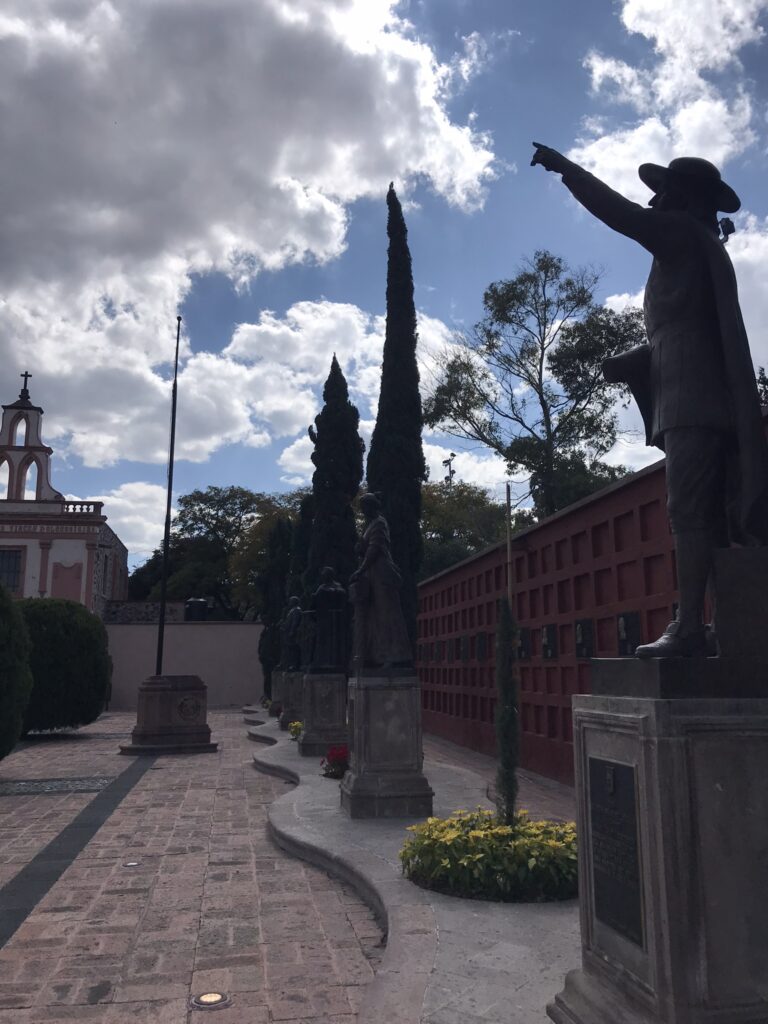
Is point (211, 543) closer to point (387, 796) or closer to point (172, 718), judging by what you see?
point (172, 718)

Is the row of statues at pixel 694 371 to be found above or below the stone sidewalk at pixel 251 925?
above

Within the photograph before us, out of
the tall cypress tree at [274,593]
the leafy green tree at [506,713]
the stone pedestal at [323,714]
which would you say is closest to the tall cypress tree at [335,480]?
the stone pedestal at [323,714]

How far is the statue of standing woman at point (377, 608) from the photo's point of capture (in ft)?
29.0

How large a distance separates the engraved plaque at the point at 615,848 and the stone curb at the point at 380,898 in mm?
985

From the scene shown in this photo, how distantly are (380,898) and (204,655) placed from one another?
32.9 metres

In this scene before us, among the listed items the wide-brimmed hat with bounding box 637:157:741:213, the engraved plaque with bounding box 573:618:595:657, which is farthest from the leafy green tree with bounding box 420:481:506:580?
the wide-brimmed hat with bounding box 637:157:741:213

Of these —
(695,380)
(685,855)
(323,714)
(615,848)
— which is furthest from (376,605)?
(685,855)

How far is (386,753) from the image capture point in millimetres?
8422

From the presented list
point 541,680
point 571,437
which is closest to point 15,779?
point 541,680

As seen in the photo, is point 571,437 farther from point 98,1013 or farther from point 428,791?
point 98,1013

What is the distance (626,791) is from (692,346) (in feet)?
5.99

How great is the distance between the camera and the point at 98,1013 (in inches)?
154

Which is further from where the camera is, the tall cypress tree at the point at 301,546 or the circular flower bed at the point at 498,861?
the tall cypress tree at the point at 301,546

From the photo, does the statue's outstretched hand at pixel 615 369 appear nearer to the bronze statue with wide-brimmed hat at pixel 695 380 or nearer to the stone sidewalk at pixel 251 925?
the bronze statue with wide-brimmed hat at pixel 695 380
